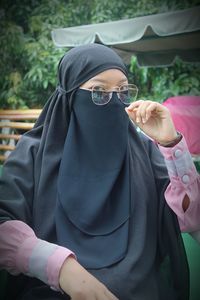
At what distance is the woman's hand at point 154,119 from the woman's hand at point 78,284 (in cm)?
20

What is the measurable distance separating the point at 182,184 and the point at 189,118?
13cm

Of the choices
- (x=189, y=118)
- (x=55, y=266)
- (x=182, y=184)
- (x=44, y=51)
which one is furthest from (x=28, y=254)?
(x=44, y=51)

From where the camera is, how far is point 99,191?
506 mm

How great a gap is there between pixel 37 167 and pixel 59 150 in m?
0.04

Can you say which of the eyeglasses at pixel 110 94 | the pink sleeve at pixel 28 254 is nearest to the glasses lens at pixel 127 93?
the eyeglasses at pixel 110 94

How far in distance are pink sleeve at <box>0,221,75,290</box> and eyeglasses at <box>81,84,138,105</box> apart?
21 cm

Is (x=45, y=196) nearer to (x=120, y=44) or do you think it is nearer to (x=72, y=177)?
(x=72, y=177)

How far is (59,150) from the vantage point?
521 mm

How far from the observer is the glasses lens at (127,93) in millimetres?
507

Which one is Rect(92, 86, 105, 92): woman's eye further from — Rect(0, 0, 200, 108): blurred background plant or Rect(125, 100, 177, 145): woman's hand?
Rect(0, 0, 200, 108): blurred background plant

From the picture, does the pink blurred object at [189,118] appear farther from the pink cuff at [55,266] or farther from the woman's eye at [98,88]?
the pink cuff at [55,266]

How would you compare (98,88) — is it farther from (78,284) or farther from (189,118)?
(78,284)

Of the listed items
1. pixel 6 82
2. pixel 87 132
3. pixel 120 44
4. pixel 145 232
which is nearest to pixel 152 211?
pixel 145 232

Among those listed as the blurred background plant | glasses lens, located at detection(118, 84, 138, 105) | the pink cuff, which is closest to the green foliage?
the blurred background plant
